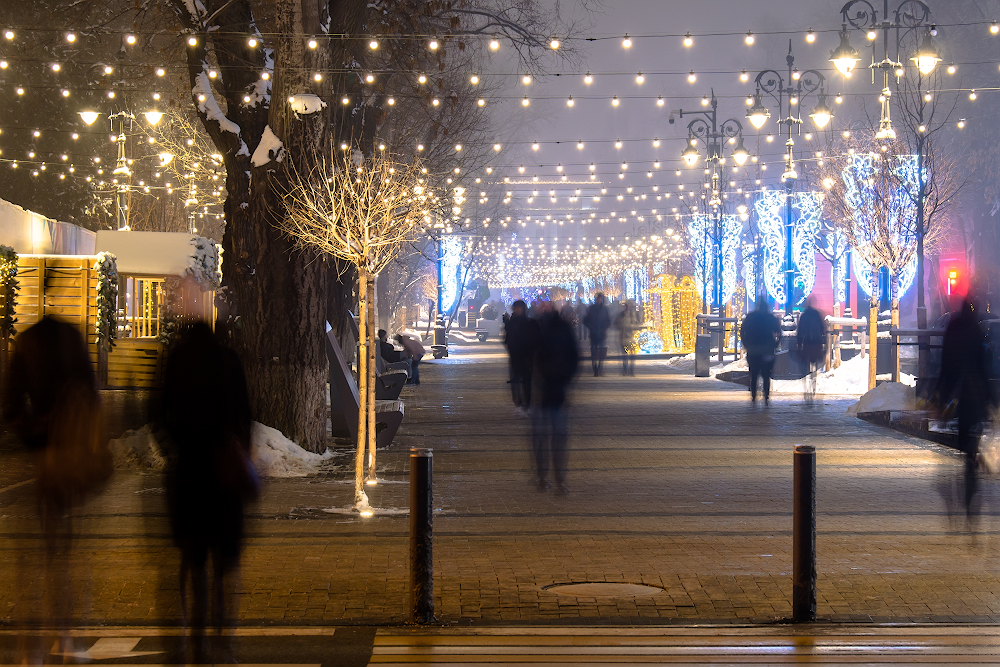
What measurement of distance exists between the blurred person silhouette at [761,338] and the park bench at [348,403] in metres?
6.51

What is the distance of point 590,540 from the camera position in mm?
8797

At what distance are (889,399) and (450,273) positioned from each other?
47.3 metres

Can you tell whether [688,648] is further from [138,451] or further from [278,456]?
[138,451]

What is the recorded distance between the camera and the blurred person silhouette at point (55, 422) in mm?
5898

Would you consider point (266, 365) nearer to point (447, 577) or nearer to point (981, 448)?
point (447, 577)

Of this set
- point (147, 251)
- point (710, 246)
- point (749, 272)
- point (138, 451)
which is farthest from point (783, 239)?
point (138, 451)

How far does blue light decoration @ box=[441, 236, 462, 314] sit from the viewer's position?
187 feet

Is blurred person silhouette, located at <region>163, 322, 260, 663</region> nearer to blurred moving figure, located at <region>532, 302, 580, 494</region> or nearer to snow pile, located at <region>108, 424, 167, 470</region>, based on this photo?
blurred moving figure, located at <region>532, 302, 580, 494</region>

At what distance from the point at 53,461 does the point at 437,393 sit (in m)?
18.3

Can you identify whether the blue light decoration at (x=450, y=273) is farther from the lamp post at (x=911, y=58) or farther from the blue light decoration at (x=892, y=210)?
the lamp post at (x=911, y=58)

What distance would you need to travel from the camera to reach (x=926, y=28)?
61.3 ft

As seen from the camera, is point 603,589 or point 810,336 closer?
point 603,589

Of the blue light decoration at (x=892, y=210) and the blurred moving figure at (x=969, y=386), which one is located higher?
the blue light decoration at (x=892, y=210)

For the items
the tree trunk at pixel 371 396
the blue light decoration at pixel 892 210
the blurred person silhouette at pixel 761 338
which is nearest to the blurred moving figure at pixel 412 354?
the blurred person silhouette at pixel 761 338
